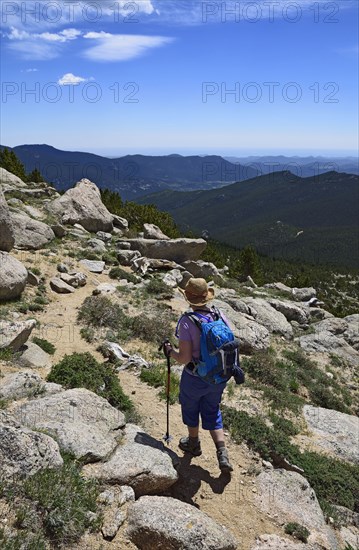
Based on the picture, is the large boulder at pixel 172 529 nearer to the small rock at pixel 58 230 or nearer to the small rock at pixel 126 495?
the small rock at pixel 126 495

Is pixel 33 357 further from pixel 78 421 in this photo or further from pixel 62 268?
pixel 62 268

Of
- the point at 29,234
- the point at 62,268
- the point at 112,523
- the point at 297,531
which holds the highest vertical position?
the point at 29,234

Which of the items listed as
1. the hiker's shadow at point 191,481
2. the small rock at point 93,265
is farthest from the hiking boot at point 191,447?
the small rock at point 93,265

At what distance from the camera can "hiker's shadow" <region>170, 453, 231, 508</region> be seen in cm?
760

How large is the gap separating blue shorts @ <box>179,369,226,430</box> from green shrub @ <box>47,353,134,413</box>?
2350mm

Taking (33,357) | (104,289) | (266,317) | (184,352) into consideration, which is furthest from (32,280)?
(184,352)

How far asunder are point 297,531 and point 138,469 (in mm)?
3237

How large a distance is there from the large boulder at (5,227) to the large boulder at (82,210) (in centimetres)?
1164

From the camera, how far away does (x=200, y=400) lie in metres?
8.06

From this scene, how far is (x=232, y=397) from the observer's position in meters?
12.7

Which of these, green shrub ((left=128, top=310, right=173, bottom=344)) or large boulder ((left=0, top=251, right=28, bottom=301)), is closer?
large boulder ((left=0, top=251, right=28, bottom=301))

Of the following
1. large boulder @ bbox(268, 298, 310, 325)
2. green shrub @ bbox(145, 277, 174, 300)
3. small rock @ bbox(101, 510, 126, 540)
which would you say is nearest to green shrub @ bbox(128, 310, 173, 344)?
green shrub @ bbox(145, 277, 174, 300)

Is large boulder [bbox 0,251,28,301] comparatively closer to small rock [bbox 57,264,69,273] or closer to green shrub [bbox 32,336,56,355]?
green shrub [bbox 32,336,56,355]

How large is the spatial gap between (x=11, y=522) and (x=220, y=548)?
10.1 feet
